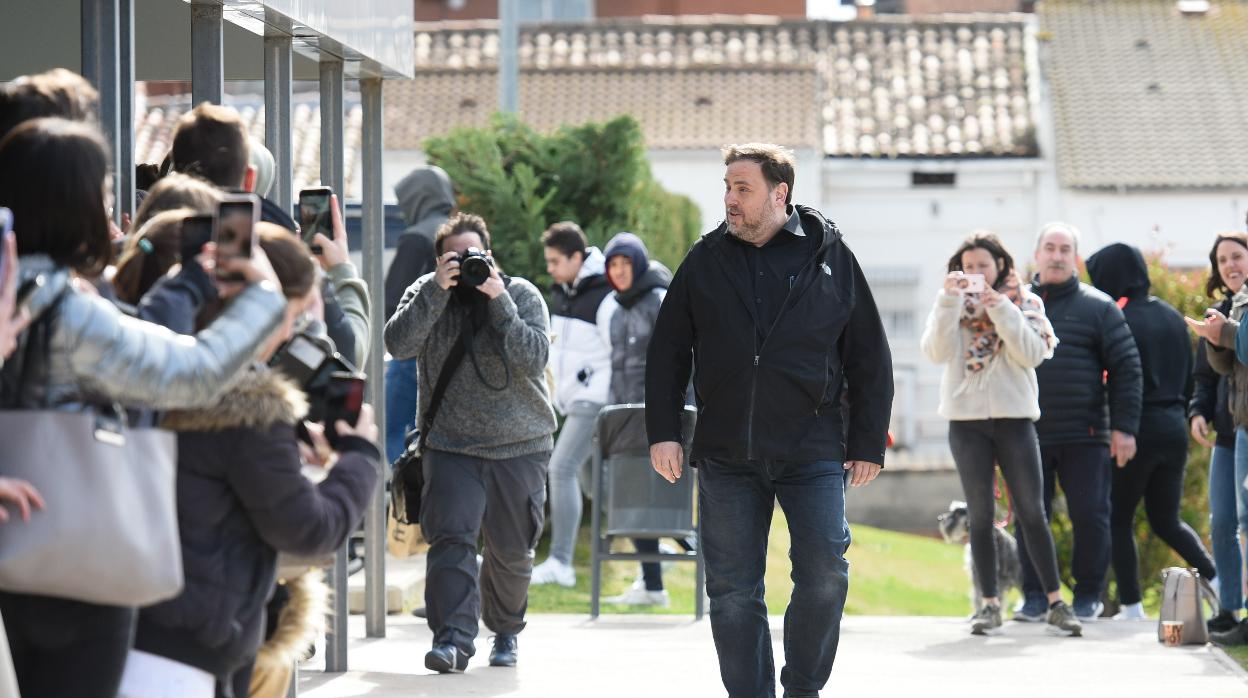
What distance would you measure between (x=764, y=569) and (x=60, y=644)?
3302 millimetres

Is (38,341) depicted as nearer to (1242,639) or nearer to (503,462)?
(503,462)

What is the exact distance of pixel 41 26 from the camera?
7660 mm

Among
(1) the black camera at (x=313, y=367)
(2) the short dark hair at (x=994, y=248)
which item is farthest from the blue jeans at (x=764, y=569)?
(2) the short dark hair at (x=994, y=248)

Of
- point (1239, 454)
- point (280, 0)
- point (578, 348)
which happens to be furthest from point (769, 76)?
point (280, 0)

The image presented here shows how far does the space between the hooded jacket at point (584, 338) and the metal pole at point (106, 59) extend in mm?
6398

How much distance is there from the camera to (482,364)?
8.23 m

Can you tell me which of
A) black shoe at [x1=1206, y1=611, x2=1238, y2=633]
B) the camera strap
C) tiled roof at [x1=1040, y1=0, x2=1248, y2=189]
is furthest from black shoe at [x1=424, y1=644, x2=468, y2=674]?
tiled roof at [x1=1040, y1=0, x2=1248, y2=189]

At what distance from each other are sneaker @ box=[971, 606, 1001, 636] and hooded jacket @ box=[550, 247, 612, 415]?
9.42ft

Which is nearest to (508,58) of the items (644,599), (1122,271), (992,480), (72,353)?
(644,599)

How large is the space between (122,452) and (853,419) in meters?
3.57

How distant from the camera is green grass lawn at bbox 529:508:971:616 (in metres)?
12.3

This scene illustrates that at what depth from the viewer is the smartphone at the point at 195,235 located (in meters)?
3.93

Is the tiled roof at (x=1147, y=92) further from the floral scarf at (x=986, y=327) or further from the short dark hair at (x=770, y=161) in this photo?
the short dark hair at (x=770, y=161)

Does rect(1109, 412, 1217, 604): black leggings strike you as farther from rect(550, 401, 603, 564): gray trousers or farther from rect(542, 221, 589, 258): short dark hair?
rect(542, 221, 589, 258): short dark hair
